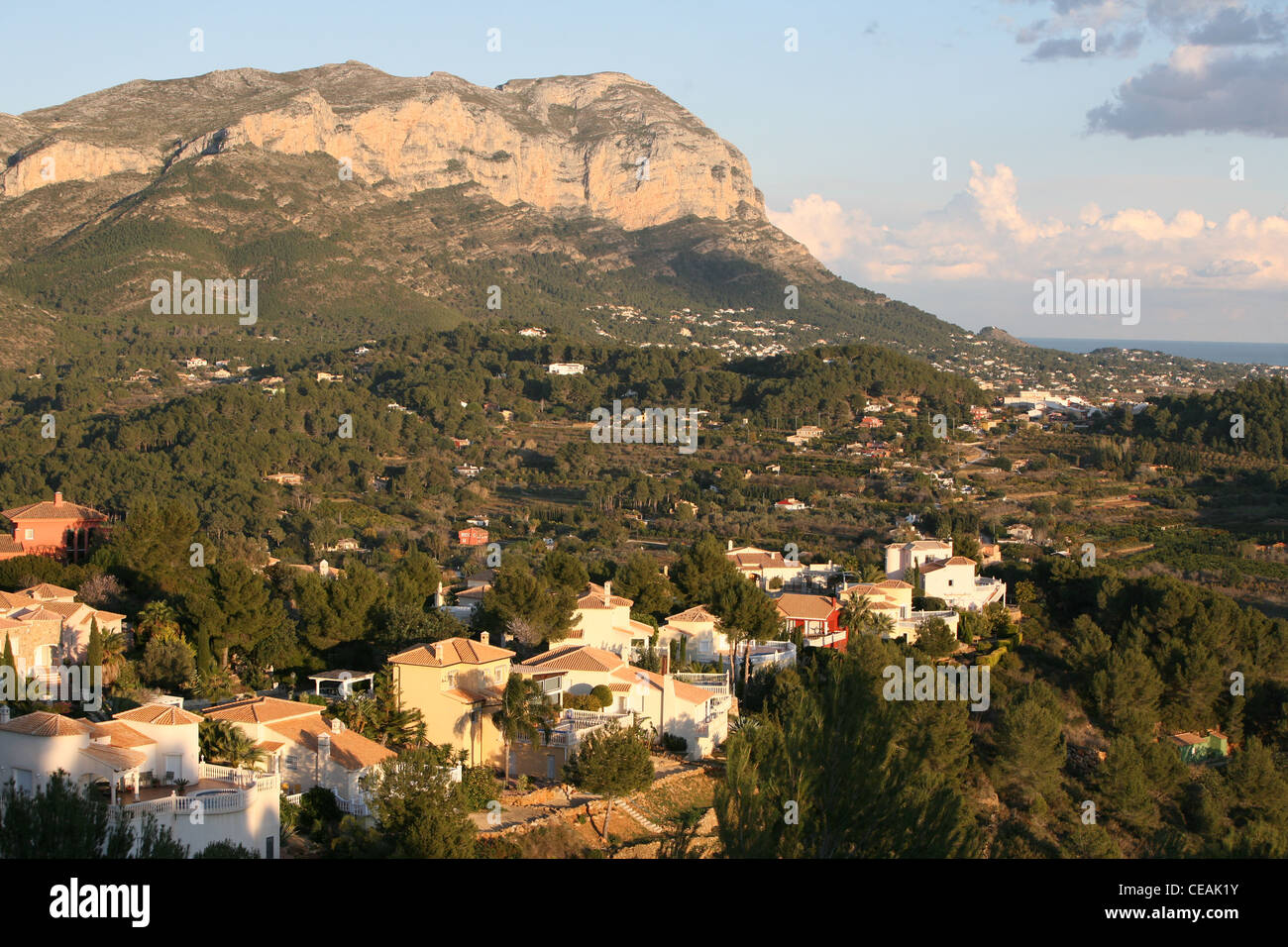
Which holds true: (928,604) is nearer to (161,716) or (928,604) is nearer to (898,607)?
(898,607)

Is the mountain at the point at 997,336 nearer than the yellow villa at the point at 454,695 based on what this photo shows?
No

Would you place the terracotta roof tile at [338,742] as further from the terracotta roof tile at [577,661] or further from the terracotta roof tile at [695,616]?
the terracotta roof tile at [695,616]

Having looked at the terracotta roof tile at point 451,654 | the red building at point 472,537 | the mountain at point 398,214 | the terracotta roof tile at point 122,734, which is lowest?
the red building at point 472,537

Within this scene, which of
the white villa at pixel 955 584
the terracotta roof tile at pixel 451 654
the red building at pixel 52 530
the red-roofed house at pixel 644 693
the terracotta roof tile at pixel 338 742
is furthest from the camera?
the white villa at pixel 955 584

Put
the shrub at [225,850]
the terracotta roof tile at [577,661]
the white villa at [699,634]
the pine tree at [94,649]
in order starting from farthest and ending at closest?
the white villa at [699,634] < the terracotta roof tile at [577,661] < the pine tree at [94,649] < the shrub at [225,850]

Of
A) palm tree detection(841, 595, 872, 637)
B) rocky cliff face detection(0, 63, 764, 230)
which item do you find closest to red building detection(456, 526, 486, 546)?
palm tree detection(841, 595, 872, 637)

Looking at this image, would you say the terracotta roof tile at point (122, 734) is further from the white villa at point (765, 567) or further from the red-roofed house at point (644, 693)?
the white villa at point (765, 567)

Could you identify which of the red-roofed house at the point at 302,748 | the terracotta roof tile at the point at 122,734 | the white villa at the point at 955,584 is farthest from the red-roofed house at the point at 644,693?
the white villa at the point at 955,584

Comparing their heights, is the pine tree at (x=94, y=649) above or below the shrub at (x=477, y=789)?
above

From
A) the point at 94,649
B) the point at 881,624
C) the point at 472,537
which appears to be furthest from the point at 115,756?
the point at 472,537
